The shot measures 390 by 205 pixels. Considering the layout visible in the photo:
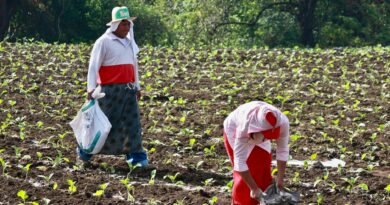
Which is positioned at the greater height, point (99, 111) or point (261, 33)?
point (99, 111)

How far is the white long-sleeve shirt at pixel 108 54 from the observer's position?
8906 mm

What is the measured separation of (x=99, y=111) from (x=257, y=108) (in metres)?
3.26

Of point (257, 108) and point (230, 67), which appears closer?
point (257, 108)

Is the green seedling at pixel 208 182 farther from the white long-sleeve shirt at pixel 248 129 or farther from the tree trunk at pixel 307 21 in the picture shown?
the tree trunk at pixel 307 21

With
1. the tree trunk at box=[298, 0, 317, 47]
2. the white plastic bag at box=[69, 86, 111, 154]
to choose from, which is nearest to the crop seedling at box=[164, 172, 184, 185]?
the white plastic bag at box=[69, 86, 111, 154]

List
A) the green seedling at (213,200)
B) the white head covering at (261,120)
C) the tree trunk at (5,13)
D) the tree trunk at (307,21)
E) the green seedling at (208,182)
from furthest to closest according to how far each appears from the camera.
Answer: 1. the tree trunk at (307,21)
2. the tree trunk at (5,13)
3. the green seedling at (208,182)
4. the green seedling at (213,200)
5. the white head covering at (261,120)

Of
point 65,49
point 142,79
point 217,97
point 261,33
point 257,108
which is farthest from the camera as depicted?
point 261,33

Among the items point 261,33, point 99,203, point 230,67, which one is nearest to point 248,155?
point 99,203

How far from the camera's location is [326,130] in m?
11.0

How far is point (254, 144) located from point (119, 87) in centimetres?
303

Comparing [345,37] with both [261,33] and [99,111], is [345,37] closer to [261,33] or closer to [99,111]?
[261,33]

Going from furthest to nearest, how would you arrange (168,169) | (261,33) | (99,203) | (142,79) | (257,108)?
(261,33)
(142,79)
(168,169)
(99,203)
(257,108)

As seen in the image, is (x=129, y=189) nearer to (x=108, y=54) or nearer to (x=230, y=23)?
(x=108, y=54)

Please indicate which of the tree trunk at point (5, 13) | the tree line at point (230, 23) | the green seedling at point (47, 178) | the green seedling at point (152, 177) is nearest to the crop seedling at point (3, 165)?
the green seedling at point (47, 178)
